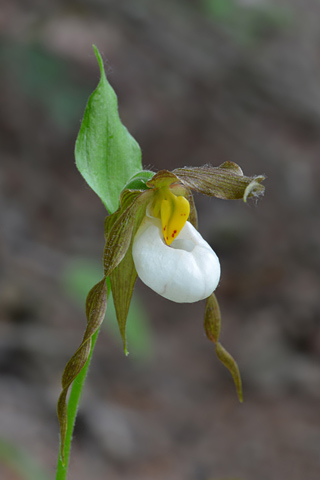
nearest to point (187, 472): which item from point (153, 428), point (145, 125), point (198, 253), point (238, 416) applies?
point (153, 428)

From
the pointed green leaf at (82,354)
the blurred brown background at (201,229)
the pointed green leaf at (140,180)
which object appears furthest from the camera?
the blurred brown background at (201,229)

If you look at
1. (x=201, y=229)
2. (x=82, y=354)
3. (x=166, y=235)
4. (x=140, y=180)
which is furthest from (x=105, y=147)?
(x=201, y=229)

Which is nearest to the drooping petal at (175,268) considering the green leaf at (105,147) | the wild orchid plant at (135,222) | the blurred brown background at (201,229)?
the wild orchid plant at (135,222)

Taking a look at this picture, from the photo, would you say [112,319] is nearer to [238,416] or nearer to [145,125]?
[238,416]

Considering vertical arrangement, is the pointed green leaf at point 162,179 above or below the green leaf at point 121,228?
above

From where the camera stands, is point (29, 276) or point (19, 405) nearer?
point (19, 405)

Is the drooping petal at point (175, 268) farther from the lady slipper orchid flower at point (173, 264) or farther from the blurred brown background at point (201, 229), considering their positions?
the blurred brown background at point (201, 229)

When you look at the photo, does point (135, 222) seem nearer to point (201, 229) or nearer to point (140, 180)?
point (140, 180)
